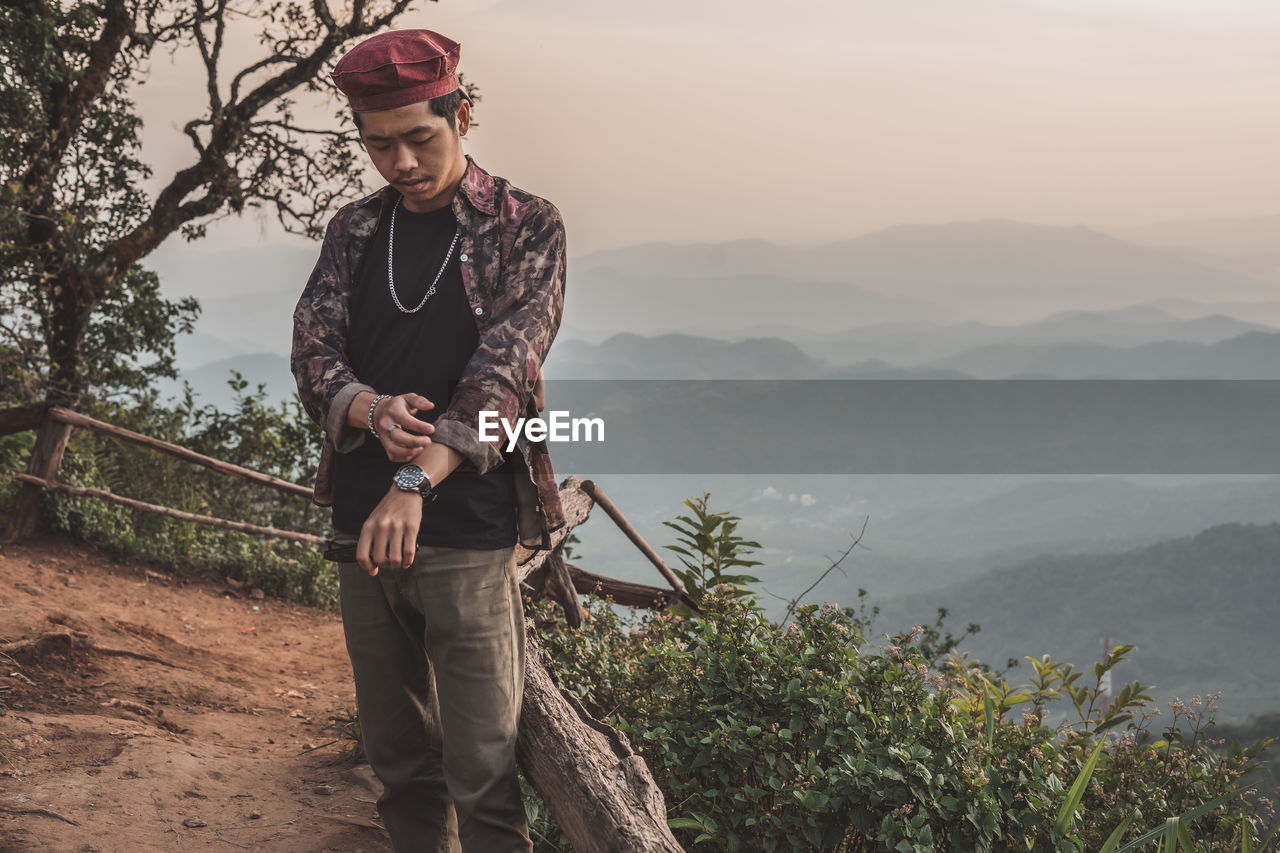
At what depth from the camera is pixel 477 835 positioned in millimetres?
2355

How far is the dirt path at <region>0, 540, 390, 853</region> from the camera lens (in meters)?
3.51

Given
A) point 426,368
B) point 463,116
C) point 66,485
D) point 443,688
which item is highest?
point 463,116

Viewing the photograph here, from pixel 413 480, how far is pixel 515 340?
39 centimetres

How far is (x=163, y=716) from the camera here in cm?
474

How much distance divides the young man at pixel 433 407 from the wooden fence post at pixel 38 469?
18.9ft

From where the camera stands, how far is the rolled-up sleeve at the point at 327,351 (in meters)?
2.27

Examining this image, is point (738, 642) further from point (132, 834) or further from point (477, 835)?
point (132, 834)

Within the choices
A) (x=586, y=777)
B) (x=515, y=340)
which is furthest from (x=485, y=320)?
(x=586, y=777)

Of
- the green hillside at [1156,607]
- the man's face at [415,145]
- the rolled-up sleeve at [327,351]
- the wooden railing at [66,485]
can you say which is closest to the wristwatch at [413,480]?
the rolled-up sleeve at [327,351]

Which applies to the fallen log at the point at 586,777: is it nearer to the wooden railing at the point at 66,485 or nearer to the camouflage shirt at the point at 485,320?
the camouflage shirt at the point at 485,320

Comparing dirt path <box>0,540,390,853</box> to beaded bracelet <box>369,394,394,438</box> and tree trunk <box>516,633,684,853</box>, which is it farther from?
beaded bracelet <box>369,394,394,438</box>

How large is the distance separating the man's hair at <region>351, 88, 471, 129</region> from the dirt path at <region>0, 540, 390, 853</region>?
8.15 feet

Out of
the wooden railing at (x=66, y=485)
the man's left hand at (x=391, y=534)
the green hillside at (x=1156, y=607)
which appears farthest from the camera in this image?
the green hillside at (x=1156, y=607)

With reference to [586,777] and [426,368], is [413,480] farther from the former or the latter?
[586,777]
